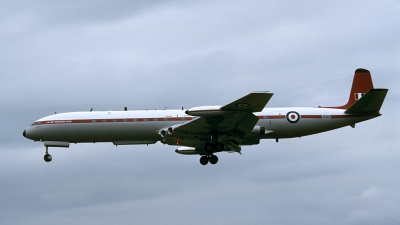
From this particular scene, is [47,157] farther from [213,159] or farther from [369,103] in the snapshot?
[369,103]

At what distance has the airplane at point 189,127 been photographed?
4985cm

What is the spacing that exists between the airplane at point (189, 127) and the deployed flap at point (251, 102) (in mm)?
2955

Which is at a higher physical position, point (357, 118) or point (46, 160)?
point (357, 118)

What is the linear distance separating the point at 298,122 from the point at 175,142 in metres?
8.30

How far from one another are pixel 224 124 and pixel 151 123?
5.32m

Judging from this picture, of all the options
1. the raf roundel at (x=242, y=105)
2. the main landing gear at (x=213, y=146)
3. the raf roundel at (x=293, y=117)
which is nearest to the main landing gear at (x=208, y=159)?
the main landing gear at (x=213, y=146)

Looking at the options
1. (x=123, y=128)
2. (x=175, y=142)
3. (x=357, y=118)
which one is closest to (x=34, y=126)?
(x=123, y=128)

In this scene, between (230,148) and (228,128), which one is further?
(230,148)

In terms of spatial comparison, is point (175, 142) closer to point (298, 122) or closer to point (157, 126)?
point (157, 126)

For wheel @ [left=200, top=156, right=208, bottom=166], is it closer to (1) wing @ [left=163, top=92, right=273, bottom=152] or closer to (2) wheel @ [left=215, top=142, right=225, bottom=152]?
(1) wing @ [left=163, top=92, right=273, bottom=152]

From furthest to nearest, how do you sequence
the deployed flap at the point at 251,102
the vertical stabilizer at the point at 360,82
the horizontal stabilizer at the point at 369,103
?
the vertical stabilizer at the point at 360,82, the horizontal stabilizer at the point at 369,103, the deployed flap at the point at 251,102

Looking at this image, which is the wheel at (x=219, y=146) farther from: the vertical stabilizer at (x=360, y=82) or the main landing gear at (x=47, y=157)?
the main landing gear at (x=47, y=157)

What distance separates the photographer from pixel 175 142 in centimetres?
5116

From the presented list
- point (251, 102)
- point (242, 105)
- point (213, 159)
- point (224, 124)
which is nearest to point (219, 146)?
point (213, 159)
